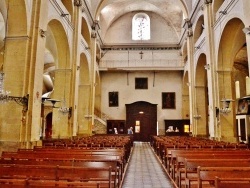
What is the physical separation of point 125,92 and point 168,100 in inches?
180

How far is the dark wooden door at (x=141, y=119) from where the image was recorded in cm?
2616

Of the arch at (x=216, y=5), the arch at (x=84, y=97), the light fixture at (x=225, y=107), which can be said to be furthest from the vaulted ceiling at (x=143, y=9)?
the light fixture at (x=225, y=107)

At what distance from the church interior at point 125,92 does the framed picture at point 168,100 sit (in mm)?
104

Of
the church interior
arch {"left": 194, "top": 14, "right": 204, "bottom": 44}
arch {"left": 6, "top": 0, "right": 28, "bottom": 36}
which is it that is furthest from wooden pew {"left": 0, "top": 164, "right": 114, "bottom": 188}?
arch {"left": 194, "top": 14, "right": 204, "bottom": 44}

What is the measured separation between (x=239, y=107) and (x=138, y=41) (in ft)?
40.3

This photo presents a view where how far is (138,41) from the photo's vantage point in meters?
27.7

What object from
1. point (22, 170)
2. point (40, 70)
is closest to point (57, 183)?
point (22, 170)

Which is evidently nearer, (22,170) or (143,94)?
(22,170)

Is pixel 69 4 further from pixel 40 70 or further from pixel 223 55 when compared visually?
pixel 223 55

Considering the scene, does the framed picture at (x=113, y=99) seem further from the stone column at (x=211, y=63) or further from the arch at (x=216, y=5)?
the arch at (x=216, y=5)

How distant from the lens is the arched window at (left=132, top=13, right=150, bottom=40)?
2811 cm

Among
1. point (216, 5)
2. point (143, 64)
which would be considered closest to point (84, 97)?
point (143, 64)

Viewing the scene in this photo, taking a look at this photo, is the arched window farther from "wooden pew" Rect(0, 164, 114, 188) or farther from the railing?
"wooden pew" Rect(0, 164, 114, 188)

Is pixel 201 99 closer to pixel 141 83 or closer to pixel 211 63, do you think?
pixel 211 63
